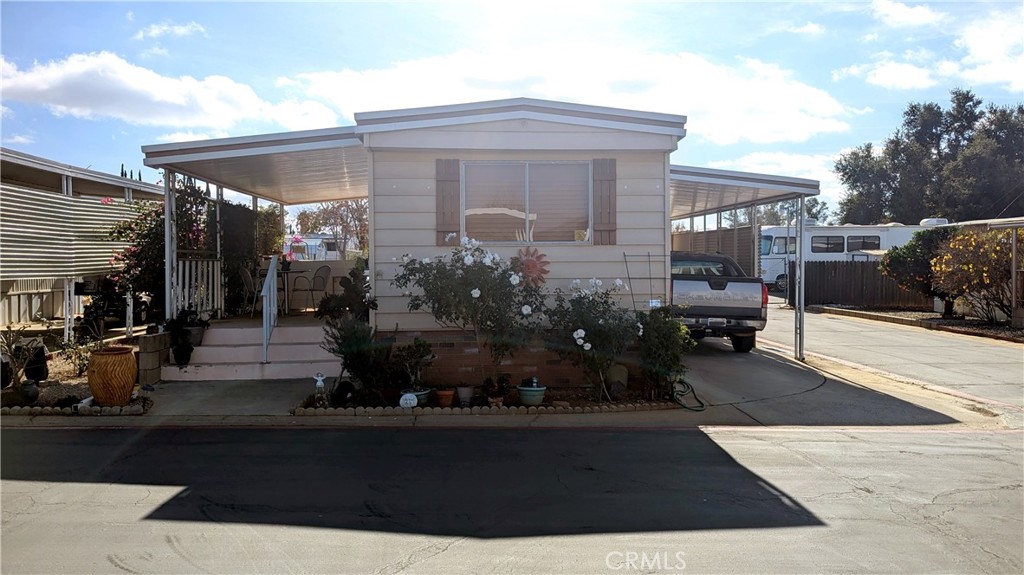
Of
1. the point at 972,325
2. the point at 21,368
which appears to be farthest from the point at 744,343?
the point at 21,368

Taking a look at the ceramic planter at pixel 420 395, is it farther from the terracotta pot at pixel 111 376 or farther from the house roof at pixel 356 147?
the house roof at pixel 356 147

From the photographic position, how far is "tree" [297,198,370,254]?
26.7 m

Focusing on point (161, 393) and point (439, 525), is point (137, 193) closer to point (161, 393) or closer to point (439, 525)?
point (161, 393)

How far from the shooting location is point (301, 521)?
444 cm

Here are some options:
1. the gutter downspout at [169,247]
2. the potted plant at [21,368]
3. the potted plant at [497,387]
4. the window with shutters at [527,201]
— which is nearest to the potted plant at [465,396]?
the potted plant at [497,387]

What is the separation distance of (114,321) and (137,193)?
15.9 ft

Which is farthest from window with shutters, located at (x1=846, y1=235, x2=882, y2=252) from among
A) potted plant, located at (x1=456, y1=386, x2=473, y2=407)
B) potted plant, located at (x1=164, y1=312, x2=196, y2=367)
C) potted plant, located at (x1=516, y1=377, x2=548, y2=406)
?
potted plant, located at (x1=164, y1=312, x2=196, y2=367)

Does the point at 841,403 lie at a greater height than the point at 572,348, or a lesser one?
lesser

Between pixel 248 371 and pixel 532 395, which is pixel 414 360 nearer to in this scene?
pixel 532 395

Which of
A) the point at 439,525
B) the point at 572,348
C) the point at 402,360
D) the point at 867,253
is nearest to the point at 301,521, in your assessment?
the point at 439,525

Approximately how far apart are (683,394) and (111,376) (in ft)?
21.0

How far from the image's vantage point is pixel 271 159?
939 centimetres

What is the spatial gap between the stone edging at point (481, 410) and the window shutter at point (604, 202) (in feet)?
7.16

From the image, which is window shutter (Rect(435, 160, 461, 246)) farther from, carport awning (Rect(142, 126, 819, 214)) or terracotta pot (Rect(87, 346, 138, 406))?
terracotta pot (Rect(87, 346, 138, 406))
